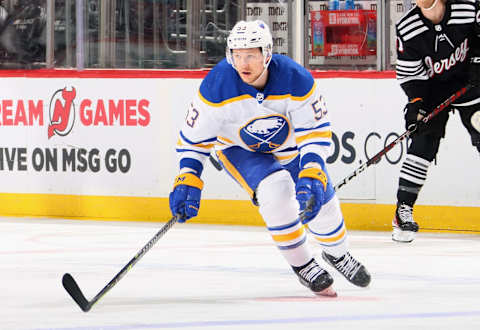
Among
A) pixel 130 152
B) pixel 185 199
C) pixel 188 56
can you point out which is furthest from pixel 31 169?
pixel 185 199

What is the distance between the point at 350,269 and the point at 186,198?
2.36 feet

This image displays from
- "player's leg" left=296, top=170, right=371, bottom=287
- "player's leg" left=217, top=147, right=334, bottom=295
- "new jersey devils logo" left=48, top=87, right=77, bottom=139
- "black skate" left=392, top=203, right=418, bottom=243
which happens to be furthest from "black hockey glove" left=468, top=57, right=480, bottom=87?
"new jersey devils logo" left=48, top=87, right=77, bottom=139

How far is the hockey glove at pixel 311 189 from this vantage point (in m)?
4.36

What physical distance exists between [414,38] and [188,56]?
1733 millimetres

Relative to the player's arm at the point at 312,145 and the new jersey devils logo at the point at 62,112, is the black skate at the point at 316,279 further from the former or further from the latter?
the new jersey devils logo at the point at 62,112

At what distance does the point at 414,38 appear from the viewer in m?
6.40

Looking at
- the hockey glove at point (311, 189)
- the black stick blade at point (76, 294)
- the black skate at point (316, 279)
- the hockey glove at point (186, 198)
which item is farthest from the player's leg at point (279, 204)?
the black stick blade at point (76, 294)

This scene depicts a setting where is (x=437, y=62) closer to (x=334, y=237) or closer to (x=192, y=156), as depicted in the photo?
(x=334, y=237)

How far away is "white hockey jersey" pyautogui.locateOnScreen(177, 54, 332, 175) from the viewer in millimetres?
4492

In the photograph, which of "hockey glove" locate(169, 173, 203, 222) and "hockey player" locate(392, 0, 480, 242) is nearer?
"hockey glove" locate(169, 173, 203, 222)

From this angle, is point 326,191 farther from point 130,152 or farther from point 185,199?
point 130,152

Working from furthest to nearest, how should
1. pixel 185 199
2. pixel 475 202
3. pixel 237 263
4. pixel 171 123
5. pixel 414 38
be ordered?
1. pixel 171 123
2. pixel 475 202
3. pixel 414 38
4. pixel 237 263
5. pixel 185 199

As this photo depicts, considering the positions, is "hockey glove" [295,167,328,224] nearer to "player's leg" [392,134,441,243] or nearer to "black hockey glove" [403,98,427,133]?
"black hockey glove" [403,98,427,133]

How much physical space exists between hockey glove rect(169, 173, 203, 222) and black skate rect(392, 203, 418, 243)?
7.44ft
